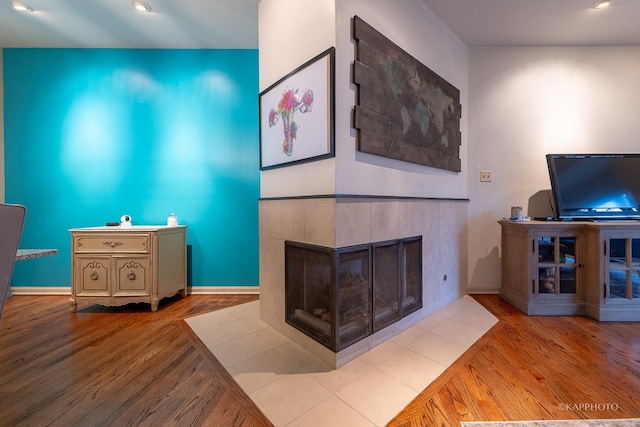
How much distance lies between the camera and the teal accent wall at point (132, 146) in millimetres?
2678

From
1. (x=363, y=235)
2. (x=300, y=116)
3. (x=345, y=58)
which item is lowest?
(x=363, y=235)

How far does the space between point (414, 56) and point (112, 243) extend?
3102mm

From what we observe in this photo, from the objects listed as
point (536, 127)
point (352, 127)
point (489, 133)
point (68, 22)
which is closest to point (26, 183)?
point (68, 22)

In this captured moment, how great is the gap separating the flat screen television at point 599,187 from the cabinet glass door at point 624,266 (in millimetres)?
332

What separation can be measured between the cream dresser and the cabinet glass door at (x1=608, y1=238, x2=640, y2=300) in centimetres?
392

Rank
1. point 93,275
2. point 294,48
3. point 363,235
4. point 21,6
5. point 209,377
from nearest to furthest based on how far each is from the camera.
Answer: point 209,377, point 363,235, point 294,48, point 21,6, point 93,275

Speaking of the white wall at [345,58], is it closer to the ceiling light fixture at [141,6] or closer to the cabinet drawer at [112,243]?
the ceiling light fixture at [141,6]

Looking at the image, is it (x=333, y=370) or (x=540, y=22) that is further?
(x=540, y=22)

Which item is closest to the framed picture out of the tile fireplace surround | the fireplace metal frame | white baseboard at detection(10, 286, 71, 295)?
the tile fireplace surround

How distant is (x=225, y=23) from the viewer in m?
2.33

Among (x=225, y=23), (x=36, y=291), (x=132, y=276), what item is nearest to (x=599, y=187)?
(x=225, y=23)

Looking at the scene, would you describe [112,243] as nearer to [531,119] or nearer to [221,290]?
[221,290]

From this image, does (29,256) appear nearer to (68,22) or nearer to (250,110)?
(250,110)

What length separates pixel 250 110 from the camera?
2.76 m
